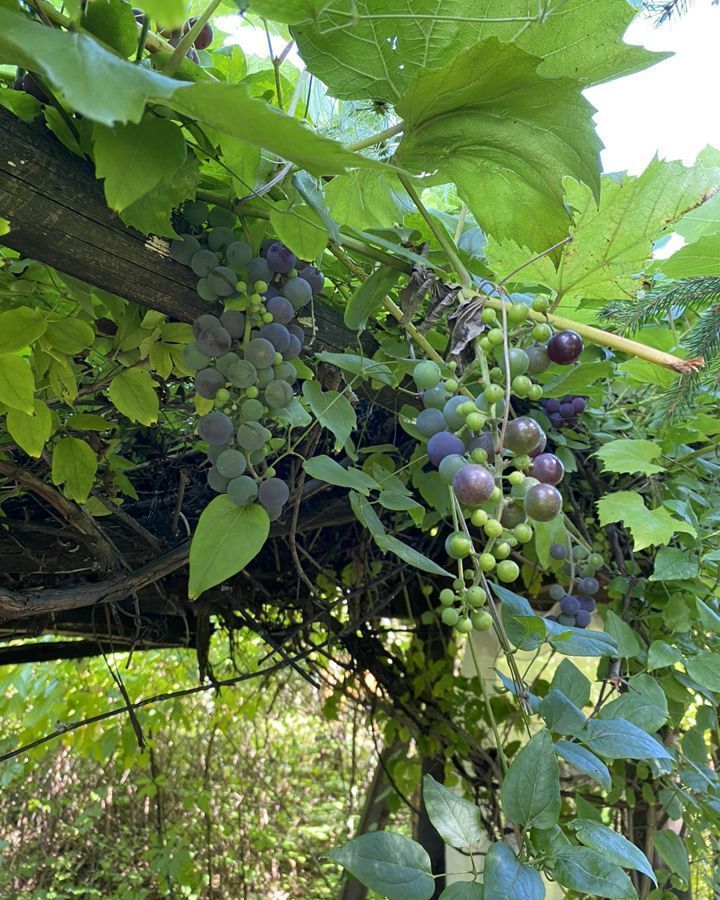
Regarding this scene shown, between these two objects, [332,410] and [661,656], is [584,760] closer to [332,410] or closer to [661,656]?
[661,656]

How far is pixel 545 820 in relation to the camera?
21.0 inches

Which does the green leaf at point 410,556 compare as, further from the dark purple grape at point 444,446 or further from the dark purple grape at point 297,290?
the dark purple grape at point 297,290

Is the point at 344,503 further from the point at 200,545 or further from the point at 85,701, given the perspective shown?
the point at 85,701

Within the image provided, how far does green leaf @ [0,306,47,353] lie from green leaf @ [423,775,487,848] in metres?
0.48

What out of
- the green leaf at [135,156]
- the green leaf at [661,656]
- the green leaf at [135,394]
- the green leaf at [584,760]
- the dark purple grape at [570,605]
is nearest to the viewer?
the green leaf at [135,156]

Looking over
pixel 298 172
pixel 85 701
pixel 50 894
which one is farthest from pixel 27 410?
pixel 50 894

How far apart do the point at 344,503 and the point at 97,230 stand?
0.57 metres

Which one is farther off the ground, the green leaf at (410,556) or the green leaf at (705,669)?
the green leaf at (410,556)

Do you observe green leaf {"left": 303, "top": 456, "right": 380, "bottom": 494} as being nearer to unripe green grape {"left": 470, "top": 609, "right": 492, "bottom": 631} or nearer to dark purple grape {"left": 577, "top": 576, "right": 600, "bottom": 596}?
unripe green grape {"left": 470, "top": 609, "right": 492, "bottom": 631}

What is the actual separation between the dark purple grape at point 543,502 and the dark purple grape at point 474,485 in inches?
1.0

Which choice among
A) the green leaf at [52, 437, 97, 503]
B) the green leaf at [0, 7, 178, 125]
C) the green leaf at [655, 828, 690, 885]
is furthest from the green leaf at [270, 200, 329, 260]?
the green leaf at [655, 828, 690, 885]

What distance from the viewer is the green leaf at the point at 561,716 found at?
61cm

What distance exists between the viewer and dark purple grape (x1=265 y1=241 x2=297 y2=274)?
553 mm

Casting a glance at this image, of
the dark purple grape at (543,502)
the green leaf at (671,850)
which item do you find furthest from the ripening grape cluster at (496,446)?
the green leaf at (671,850)
